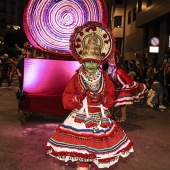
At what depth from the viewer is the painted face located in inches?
160

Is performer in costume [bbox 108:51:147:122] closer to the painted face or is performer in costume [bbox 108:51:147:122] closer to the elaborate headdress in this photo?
the elaborate headdress

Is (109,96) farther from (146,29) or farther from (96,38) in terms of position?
(146,29)

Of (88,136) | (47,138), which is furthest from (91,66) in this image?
(47,138)

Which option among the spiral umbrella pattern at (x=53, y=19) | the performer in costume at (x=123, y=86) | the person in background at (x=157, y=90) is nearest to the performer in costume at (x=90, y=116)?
the performer in costume at (x=123, y=86)

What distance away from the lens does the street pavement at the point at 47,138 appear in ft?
16.6

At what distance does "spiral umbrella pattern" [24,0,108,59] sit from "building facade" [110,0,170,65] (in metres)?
13.0

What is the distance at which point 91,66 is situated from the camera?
13.3 feet

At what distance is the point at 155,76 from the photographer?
1202cm

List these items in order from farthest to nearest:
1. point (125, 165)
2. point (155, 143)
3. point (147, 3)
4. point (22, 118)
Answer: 1. point (147, 3)
2. point (22, 118)
3. point (155, 143)
4. point (125, 165)

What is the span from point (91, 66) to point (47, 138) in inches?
119

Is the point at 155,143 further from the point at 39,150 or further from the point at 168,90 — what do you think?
the point at 168,90

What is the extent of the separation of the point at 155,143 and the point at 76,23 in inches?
A: 136

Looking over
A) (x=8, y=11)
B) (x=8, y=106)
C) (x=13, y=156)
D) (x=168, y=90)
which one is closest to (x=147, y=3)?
(x=168, y=90)

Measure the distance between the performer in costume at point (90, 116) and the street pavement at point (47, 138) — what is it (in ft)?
3.77
